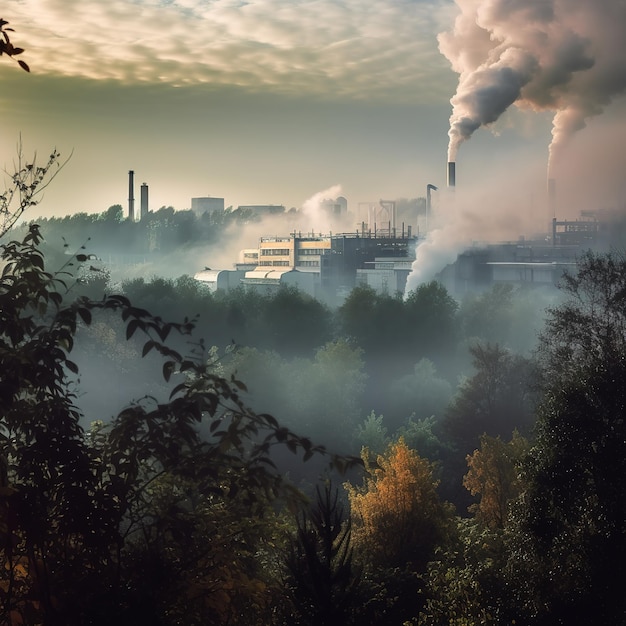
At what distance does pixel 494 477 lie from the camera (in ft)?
89.6

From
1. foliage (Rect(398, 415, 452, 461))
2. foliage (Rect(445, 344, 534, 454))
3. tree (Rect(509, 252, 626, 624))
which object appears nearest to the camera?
tree (Rect(509, 252, 626, 624))

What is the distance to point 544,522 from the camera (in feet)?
48.6

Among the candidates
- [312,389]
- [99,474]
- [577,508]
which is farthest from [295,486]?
[312,389]

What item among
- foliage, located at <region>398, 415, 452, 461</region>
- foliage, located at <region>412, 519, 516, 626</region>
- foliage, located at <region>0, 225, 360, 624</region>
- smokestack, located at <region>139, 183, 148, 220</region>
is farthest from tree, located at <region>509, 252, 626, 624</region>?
smokestack, located at <region>139, 183, 148, 220</region>

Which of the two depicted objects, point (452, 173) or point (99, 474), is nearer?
point (99, 474)

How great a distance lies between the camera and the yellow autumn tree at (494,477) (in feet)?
87.1

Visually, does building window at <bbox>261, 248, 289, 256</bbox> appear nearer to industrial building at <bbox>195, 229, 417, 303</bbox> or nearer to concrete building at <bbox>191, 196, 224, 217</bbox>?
industrial building at <bbox>195, 229, 417, 303</bbox>

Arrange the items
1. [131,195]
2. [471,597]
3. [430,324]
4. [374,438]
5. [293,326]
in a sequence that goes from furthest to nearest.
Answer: [131,195], [430,324], [293,326], [374,438], [471,597]

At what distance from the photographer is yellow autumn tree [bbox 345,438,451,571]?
907 inches

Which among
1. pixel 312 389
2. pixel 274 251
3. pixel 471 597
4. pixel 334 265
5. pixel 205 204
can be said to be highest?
pixel 205 204

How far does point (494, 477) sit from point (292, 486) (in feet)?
80.8

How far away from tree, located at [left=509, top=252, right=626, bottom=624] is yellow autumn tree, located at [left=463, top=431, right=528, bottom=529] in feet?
35.1

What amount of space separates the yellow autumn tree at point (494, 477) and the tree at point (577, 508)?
10690 millimetres

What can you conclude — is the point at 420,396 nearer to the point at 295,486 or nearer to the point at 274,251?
the point at 274,251
